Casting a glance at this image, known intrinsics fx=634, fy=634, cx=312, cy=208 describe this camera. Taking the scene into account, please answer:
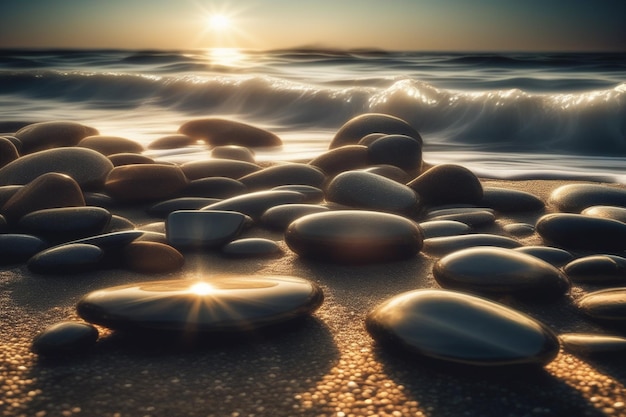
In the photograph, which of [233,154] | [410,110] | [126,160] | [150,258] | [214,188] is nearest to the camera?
[150,258]

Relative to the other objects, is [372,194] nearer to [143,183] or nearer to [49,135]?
[143,183]

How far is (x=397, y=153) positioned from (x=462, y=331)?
2.02 metres

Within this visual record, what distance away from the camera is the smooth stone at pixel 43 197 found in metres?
2.12

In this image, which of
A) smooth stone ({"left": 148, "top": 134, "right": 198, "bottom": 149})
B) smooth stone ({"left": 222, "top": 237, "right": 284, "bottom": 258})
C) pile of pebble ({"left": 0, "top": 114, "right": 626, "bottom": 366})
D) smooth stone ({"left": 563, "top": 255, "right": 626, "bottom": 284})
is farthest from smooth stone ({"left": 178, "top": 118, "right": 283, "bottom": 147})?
smooth stone ({"left": 563, "top": 255, "right": 626, "bottom": 284})

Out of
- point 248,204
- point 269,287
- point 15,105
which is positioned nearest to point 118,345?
point 269,287

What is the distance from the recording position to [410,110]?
600cm

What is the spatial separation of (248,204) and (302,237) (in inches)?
20.7

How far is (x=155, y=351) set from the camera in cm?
117

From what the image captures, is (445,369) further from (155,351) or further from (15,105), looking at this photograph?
(15,105)

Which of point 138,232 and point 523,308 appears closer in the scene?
point 523,308

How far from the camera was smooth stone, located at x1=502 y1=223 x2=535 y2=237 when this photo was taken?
2074mm

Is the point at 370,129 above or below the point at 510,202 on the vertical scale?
above

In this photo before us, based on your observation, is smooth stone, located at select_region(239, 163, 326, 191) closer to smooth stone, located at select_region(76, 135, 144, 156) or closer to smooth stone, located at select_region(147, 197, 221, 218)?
smooth stone, located at select_region(147, 197, 221, 218)

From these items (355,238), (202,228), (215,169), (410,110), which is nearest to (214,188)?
(215,169)
